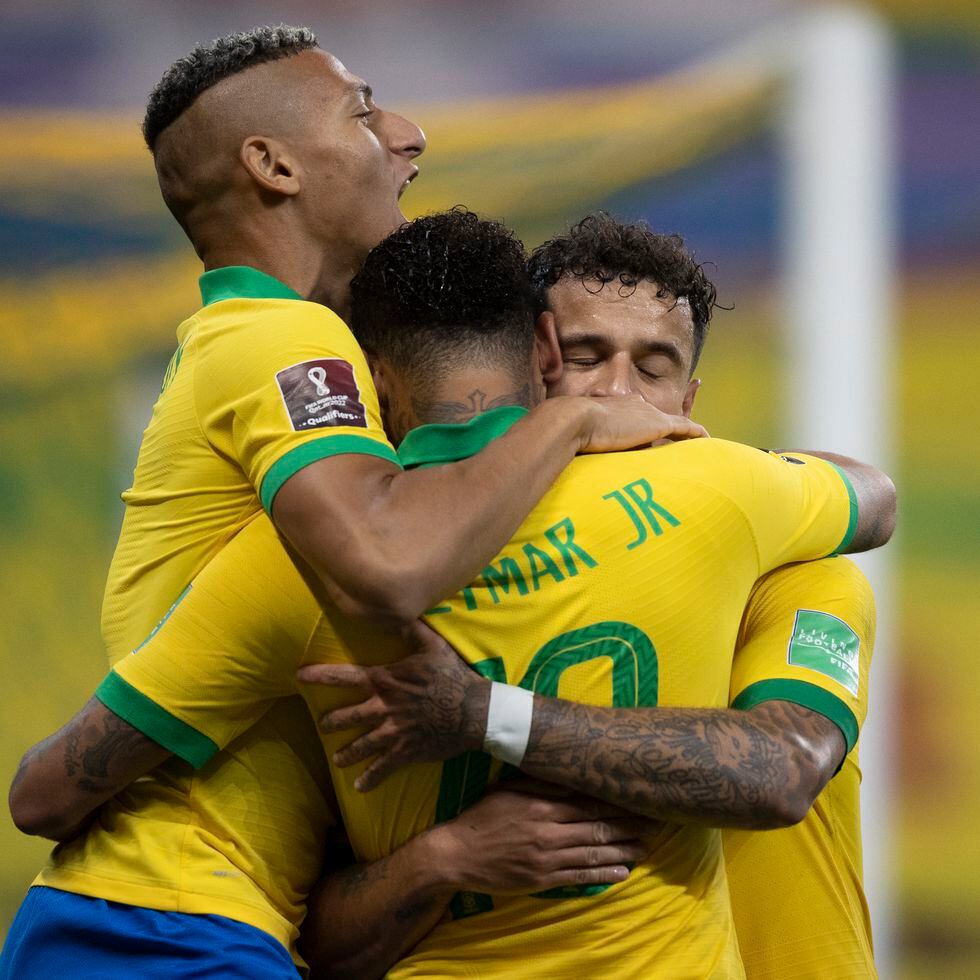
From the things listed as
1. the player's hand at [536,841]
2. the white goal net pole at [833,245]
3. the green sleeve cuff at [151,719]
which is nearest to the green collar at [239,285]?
the green sleeve cuff at [151,719]

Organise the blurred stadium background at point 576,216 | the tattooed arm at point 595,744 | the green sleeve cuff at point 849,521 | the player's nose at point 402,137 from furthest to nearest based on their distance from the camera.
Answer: the blurred stadium background at point 576,216 → the player's nose at point 402,137 → the green sleeve cuff at point 849,521 → the tattooed arm at point 595,744

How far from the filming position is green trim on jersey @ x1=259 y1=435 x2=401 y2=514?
2.03 m

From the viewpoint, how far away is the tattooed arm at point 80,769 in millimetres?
2150

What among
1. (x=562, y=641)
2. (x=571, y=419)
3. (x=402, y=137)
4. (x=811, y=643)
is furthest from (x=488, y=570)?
(x=402, y=137)

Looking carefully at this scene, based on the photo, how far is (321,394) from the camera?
2100mm

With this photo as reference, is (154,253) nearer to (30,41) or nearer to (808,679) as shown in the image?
(30,41)

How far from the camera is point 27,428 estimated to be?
7.07 meters

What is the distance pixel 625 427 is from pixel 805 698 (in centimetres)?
52

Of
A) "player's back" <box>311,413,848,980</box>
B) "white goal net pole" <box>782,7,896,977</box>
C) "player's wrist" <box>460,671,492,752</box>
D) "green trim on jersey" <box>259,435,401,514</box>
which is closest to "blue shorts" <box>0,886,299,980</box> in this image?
"player's back" <box>311,413,848,980</box>

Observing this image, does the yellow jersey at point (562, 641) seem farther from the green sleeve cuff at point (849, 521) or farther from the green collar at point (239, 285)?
the green collar at point (239, 285)

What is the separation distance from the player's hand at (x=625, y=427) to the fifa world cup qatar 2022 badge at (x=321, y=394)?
37cm

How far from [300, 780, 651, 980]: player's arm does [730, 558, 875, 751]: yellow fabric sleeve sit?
1.07 ft

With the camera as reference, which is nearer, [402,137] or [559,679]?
[559,679]

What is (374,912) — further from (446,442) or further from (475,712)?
(446,442)
